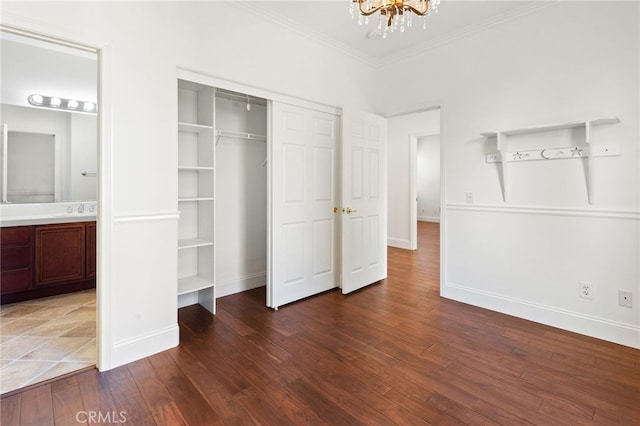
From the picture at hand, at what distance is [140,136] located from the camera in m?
2.20

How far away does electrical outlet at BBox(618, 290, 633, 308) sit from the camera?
7.93 ft

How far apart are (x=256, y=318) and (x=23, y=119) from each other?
11.8 ft

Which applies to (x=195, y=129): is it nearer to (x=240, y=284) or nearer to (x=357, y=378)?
A: (x=240, y=284)

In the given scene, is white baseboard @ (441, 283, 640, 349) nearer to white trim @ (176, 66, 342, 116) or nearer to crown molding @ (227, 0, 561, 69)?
white trim @ (176, 66, 342, 116)

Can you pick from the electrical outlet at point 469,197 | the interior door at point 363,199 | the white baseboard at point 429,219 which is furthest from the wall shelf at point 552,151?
the white baseboard at point 429,219

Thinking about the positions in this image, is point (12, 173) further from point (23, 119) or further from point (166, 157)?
point (166, 157)

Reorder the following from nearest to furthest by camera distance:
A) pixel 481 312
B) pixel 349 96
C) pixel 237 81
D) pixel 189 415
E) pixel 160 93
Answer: pixel 189 415 < pixel 160 93 < pixel 237 81 < pixel 481 312 < pixel 349 96

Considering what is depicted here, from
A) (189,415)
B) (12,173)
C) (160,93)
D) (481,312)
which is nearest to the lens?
(189,415)

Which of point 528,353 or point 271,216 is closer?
→ point 528,353

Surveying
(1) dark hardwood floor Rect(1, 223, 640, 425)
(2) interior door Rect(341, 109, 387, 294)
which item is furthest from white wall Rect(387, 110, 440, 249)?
(1) dark hardwood floor Rect(1, 223, 640, 425)

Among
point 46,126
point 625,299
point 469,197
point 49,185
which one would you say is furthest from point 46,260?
A: point 625,299

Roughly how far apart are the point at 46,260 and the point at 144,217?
6.86 ft

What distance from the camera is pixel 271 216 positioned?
310 centimetres

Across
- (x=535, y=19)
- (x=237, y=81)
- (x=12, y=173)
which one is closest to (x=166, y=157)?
(x=237, y=81)
